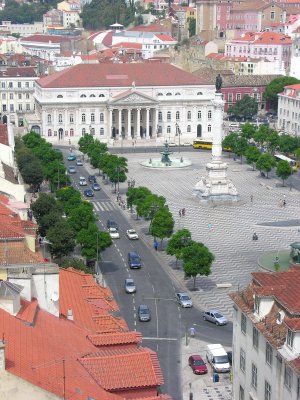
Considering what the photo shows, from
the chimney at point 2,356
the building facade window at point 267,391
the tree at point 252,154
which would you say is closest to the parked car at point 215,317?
the building facade window at point 267,391

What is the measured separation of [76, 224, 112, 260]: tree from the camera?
5828 cm

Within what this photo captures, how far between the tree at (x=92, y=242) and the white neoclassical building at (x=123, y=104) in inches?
2763

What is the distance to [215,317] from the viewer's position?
161ft

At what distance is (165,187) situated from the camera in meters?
92.2

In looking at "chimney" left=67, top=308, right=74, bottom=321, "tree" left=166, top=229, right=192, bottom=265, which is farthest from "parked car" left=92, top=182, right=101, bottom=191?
"chimney" left=67, top=308, right=74, bottom=321

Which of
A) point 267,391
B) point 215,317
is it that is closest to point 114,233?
point 215,317

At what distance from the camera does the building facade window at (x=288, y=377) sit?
28.6 m

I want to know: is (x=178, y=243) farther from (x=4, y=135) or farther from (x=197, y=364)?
(x=4, y=135)

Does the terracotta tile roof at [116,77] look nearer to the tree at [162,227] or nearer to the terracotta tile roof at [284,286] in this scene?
the tree at [162,227]

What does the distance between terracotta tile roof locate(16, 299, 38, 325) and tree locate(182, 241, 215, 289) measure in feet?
85.6

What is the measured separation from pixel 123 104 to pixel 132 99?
1586 mm

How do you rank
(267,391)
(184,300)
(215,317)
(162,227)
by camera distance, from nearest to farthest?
(267,391)
(215,317)
(184,300)
(162,227)

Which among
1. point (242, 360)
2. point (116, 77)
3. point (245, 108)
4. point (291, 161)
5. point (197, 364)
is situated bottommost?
point (291, 161)

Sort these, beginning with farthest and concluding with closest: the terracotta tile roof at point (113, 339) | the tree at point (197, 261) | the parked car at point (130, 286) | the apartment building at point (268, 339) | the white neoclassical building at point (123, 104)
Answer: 1. the white neoclassical building at point (123, 104)
2. the tree at point (197, 261)
3. the parked car at point (130, 286)
4. the apartment building at point (268, 339)
5. the terracotta tile roof at point (113, 339)
